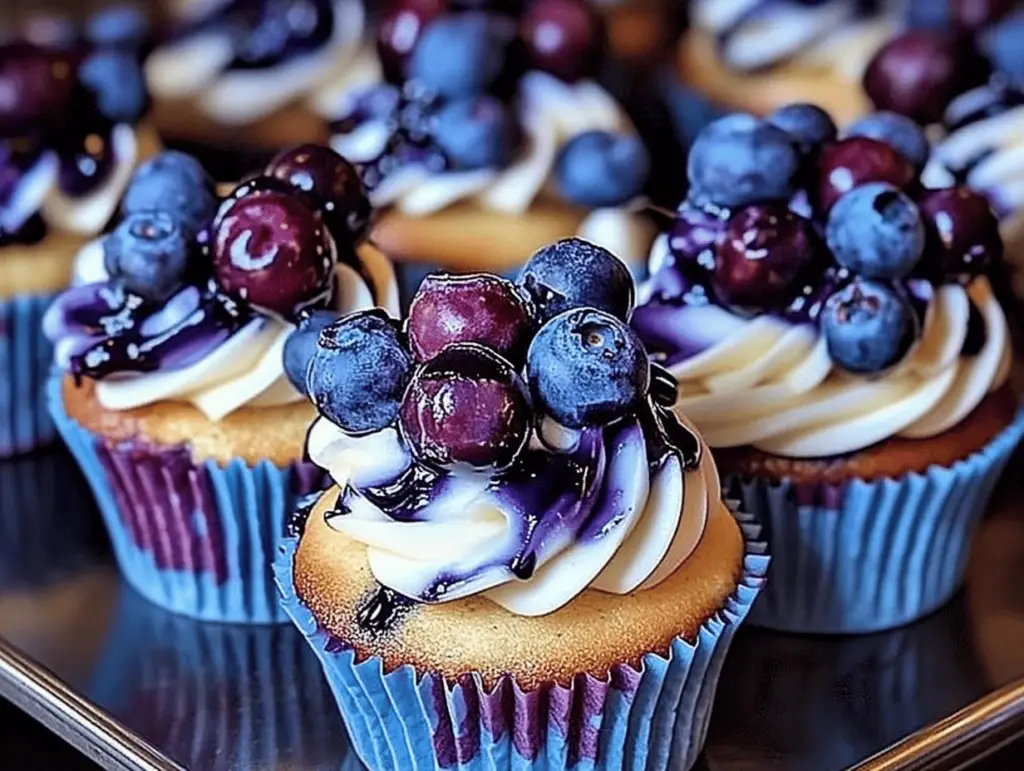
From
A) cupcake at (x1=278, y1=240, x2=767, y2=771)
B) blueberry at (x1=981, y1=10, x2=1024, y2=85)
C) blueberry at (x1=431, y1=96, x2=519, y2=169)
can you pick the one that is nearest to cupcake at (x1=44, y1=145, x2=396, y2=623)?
cupcake at (x1=278, y1=240, x2=767, y2=771)

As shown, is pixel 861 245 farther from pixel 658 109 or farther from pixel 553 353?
pixel 658 109

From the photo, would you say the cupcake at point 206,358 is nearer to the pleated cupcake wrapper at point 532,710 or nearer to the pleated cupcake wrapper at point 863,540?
the pleated cupcake wrapper at point 532,710

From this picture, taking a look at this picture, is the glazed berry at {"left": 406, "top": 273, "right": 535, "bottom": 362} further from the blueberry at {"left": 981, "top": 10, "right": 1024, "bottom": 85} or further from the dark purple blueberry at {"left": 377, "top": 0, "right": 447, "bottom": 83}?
the blueberry at {"left": 981, "top": 10, "right": 1024, "bottom": 85}

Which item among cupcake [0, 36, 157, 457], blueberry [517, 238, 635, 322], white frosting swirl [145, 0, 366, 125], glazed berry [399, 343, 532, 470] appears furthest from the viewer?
white frosting swirl [145, 0, 366, 125]

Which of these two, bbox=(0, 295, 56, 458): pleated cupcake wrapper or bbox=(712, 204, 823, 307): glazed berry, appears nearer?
bbox=(712, 204, 823, 307): glazed berry

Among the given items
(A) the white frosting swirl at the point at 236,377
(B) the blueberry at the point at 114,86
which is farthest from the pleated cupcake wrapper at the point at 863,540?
(B) the blueberry at the point at 114,86

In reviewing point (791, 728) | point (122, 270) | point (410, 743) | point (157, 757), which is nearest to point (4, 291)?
point (122, 270)

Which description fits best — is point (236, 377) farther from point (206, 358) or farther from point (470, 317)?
point (470, 317)

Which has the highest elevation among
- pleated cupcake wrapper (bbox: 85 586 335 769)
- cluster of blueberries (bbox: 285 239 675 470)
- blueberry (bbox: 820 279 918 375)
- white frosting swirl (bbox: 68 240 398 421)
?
A: cluster of blueberries (bbox: 285 239 675 470)
